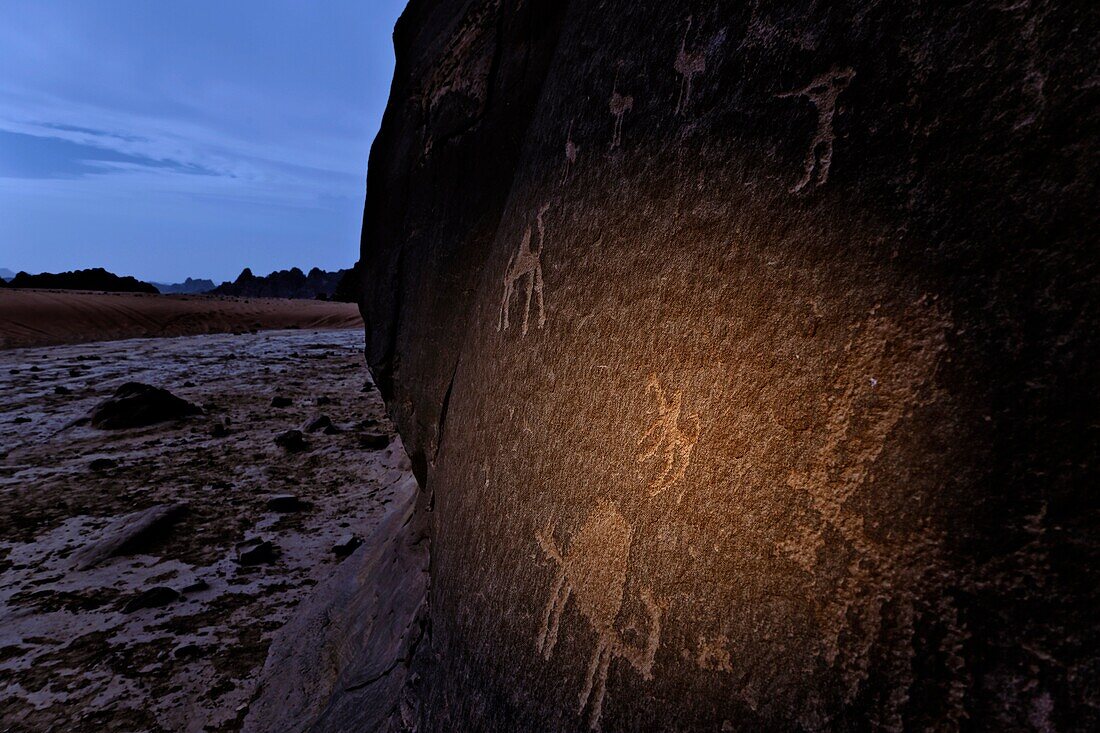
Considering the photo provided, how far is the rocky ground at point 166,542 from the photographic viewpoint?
1716mm

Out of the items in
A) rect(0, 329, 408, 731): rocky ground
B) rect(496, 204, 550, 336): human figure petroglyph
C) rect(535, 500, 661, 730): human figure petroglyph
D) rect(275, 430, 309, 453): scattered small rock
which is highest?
rect(496, 204, 550, 336): human figure petroglyph

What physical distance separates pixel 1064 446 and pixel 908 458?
0.11 m

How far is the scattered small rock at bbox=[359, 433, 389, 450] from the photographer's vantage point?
13.5 feet

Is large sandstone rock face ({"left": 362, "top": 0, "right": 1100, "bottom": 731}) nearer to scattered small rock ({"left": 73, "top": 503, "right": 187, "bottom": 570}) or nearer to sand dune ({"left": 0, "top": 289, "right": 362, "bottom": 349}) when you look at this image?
scattered small rock ({"left": 73, "top": 503, "right": 187, "bottom": 570})

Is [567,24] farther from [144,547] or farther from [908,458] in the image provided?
[144,547]

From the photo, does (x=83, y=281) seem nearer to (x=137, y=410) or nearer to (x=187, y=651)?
(x=137, y=410)

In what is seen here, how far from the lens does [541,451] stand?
93 centimetres

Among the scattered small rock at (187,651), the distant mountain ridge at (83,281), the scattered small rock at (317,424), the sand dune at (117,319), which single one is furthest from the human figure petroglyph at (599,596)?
the distant mountain ridge at (83,281)

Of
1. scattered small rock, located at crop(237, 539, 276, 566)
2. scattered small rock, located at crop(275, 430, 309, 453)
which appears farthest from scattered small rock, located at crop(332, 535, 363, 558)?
scattered small rock, located at crop(275, 430, 309, 453)

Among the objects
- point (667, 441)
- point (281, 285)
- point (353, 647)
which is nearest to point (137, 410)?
point (353, 647)

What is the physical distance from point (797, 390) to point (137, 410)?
5359 millimetres

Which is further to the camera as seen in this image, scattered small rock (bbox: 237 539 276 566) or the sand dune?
the sand dune

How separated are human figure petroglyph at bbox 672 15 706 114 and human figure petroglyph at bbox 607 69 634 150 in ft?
0.34

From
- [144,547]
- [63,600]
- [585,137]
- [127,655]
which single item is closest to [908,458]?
[585,137]
